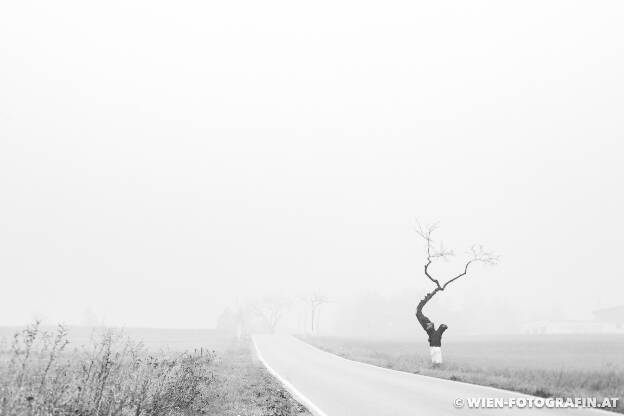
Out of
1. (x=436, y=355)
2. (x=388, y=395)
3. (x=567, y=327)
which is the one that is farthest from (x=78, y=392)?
(x=567, y=327)

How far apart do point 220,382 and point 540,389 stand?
10321 mm

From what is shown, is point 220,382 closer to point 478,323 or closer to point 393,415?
point 393,415

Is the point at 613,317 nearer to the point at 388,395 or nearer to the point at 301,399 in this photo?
the point at 388,395

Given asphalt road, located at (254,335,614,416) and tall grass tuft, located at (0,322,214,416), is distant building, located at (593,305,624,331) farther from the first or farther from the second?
tall grass tuft, located at (0,322,214,416)

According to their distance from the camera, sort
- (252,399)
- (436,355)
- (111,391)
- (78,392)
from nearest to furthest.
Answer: (111,391) → (78,392) → (252,399) → (436,355)

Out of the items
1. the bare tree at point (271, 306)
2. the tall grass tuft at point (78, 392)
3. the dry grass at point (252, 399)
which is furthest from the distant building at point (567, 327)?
the tall grass tuft at point (78, 392)

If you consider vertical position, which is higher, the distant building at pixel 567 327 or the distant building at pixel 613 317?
the distant building at pixel 613 317

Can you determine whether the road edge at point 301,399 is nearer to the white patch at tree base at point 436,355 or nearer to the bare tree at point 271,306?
the white patch at tree base at point 436,355

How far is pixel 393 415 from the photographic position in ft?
30.7

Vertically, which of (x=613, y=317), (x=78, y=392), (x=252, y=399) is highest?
(x=78, y=392)

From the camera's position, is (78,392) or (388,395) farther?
(388,395)

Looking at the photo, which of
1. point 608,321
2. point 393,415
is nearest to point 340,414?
point 393,415

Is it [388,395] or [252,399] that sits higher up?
[388,395]

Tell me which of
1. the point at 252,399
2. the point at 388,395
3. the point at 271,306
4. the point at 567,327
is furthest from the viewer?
the point at 567,327
